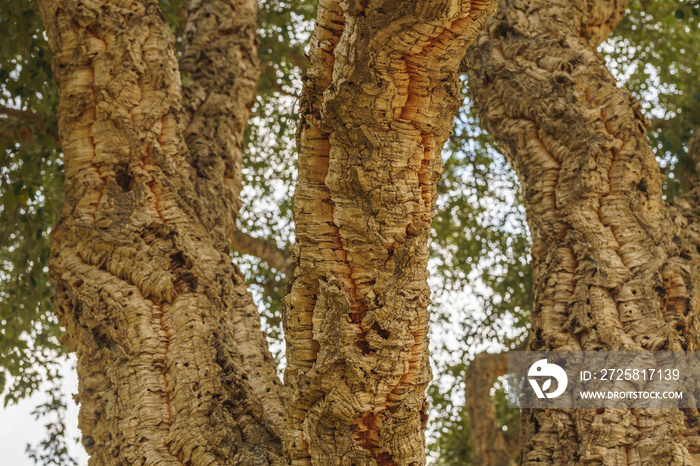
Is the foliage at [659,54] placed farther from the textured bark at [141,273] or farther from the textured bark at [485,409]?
the textured bark at [141,273]

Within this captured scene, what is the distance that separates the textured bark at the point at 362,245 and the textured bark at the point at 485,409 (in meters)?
4.39

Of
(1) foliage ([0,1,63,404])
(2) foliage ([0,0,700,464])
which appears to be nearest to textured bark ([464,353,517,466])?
(2) foliage ([0,0,700,464])

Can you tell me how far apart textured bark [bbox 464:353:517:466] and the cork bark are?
2.70m

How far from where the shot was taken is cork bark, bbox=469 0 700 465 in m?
3.29

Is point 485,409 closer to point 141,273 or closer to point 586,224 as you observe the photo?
point 586,224

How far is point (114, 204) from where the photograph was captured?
342 cm

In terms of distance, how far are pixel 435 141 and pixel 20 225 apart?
498 centimetres

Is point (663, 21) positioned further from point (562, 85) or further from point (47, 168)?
point (47, 168)

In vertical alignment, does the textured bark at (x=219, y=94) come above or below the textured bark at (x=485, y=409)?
above

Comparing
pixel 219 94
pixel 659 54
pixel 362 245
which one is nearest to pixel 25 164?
pixel 219 94

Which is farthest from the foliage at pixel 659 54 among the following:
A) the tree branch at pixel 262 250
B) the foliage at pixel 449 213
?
the tree branch at pixel 262 250

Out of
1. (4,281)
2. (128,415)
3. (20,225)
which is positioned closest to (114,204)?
(128,415)

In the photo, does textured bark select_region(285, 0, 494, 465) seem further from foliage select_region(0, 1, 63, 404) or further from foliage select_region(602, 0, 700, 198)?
foliage select_region(602, 0, 700, 198)

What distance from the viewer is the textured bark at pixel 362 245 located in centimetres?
212
